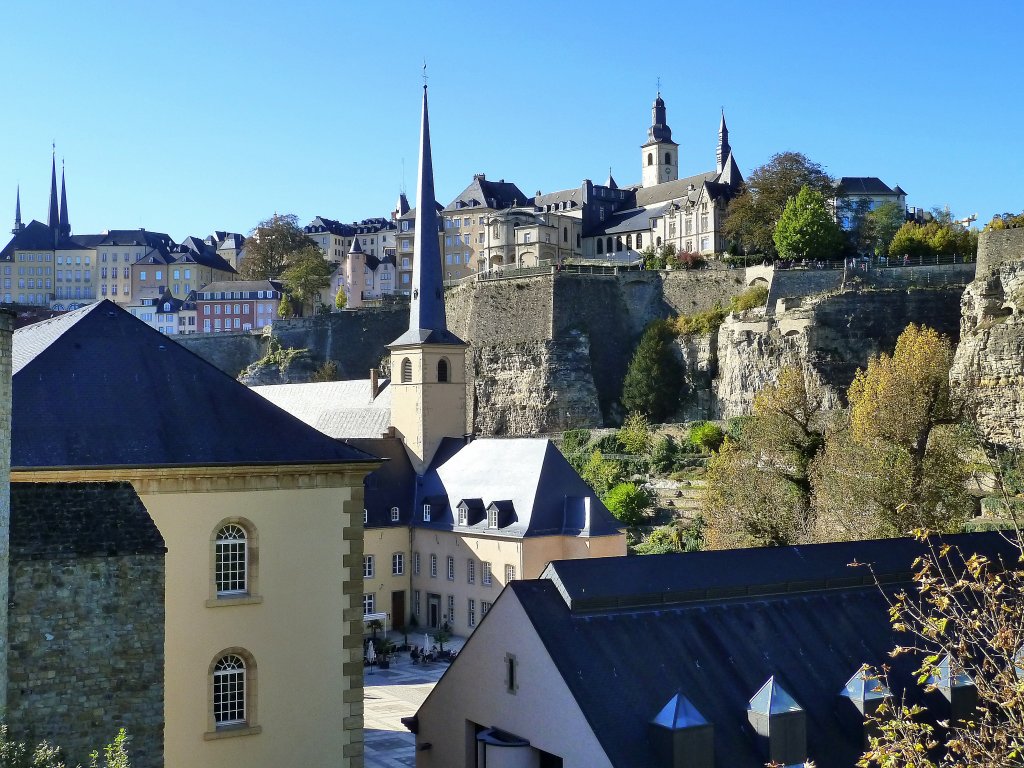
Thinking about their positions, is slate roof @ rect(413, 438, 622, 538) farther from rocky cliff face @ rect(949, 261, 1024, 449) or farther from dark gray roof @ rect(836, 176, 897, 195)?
dark gray roof @ rect(836, 176, 897, 195)

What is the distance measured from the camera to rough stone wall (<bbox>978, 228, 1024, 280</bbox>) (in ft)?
157

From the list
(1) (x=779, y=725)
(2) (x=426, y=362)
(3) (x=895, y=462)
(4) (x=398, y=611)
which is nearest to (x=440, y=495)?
(4) (x=398, y=611)

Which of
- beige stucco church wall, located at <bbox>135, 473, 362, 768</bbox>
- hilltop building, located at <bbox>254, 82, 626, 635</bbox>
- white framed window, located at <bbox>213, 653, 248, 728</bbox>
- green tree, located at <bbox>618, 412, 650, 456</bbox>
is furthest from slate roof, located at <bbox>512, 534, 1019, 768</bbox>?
green tree, located at <bbox>618, 412, 650, 456</bbox>

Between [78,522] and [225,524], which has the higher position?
[78,522]

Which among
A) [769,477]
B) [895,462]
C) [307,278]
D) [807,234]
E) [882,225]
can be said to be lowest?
[769,477]

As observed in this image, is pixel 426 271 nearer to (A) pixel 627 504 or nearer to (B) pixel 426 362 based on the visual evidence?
(B) pixel 426 362

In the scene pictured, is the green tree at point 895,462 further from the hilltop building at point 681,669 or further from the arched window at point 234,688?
the arched window at point 234,688

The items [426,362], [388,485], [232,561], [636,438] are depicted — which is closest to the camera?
[232,561]

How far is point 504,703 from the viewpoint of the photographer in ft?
53.3

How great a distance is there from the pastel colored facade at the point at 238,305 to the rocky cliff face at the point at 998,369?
62679 mm

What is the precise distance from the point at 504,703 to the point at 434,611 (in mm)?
23859

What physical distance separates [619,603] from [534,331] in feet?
161

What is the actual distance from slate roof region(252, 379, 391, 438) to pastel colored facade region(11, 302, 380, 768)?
93.7 ft

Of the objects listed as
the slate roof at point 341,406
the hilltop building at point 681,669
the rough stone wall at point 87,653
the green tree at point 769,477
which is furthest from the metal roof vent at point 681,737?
the slate roof at point 341,406
